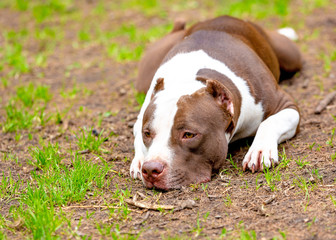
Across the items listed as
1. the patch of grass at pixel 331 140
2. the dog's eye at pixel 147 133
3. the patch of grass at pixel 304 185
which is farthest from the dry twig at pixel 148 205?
the patch of grass at pixel 331 140

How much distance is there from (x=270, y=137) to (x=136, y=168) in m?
1.12

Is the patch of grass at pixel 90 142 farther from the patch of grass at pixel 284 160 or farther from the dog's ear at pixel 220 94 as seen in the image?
the patch of grass at pixel 284 160

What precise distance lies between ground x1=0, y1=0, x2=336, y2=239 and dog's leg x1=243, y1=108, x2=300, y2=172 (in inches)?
3.4

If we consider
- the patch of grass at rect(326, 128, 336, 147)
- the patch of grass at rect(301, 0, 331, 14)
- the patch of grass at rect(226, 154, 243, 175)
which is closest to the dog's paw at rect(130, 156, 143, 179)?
the patch of grass at rect(226, 154, 243, 175)

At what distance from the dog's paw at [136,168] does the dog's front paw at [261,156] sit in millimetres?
826

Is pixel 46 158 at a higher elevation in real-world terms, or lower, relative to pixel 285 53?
higher

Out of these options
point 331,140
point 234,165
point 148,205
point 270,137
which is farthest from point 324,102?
point 148,205

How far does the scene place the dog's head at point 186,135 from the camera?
369cm

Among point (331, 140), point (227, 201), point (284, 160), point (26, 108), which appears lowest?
point (26, 108)

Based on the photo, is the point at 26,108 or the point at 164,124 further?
the point at 26,108

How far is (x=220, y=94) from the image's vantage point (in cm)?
397

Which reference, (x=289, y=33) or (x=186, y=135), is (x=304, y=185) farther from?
(x=289, y=33)

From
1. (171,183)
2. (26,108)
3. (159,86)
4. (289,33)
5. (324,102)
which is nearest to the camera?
(171,183)

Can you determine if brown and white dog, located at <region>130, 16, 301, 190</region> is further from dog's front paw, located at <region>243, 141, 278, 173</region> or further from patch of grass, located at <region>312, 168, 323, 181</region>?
patch of grass, located at <region>312, 168, 323, 181</region>
